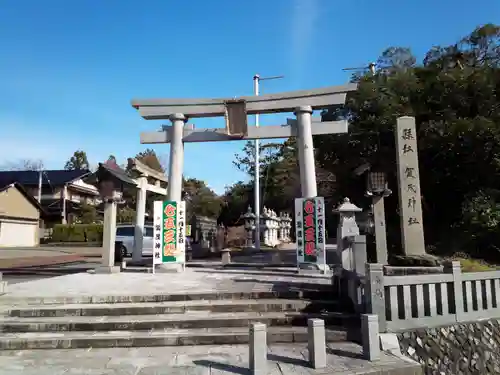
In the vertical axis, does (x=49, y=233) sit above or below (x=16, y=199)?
below

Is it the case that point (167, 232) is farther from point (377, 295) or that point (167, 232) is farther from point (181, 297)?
point (377, 295)

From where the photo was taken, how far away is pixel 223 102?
13.2 meters

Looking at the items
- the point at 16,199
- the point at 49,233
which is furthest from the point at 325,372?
the point at 49,233

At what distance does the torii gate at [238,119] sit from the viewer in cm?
1277

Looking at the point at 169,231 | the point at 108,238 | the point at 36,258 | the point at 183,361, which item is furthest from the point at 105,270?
the point at 36,258

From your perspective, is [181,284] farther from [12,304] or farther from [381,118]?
[381,118]

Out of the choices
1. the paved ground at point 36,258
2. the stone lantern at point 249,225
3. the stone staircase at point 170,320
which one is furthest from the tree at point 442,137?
the paved ground at point 36,258

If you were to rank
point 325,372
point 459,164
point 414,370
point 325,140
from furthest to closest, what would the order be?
point 325,140, point 459,164, point 414,370, point 325,372

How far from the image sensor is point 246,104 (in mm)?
13211

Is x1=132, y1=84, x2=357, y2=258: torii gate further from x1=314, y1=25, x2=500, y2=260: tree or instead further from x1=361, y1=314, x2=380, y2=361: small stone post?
x1=361, y1=314, x2=380, y2=361: small stone post

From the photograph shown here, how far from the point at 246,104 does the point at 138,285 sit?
7226 mm

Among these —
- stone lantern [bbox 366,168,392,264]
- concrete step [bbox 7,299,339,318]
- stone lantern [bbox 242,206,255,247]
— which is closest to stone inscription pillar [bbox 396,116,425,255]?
stone lantern [bbox 366,168,392,264]

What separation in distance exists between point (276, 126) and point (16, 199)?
102 feet

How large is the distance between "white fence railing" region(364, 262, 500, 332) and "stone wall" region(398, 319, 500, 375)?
0.49ft
